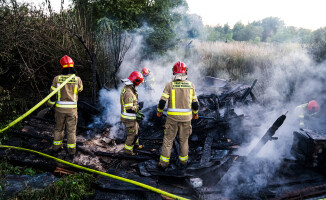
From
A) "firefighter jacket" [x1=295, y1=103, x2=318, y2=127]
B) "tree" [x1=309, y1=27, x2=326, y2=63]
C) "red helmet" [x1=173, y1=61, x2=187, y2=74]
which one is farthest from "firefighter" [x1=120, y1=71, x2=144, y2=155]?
"tree" [x1=309, y1=27, x2=326, y2=63]

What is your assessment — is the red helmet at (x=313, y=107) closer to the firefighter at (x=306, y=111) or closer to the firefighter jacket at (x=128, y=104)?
the firefighter at (x=306, y=111)

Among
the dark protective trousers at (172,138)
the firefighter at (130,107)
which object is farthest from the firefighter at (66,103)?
the dark protective trousers at (172,138)

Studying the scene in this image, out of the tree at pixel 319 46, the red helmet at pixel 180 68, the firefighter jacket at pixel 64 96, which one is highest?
the tree at pixel 319 46

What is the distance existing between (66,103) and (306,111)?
608cm

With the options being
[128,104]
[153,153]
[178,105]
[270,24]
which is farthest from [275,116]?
[270,24]

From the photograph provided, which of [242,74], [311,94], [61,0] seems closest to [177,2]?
[242,74]

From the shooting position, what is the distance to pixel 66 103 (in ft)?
13.6

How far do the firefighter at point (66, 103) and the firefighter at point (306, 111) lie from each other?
5.82m

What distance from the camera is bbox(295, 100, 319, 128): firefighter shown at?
16.3 ft

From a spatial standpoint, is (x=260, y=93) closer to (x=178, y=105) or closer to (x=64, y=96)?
(x=178, y=105)

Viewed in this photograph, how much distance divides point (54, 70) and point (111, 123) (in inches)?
136

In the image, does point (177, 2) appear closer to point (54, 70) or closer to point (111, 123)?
point (54, 70)

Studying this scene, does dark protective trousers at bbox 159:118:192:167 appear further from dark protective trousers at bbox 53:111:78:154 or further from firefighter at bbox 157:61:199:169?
dark protective trousers at bbox 53:111:78:154

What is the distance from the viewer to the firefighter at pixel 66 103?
412 centimetres
